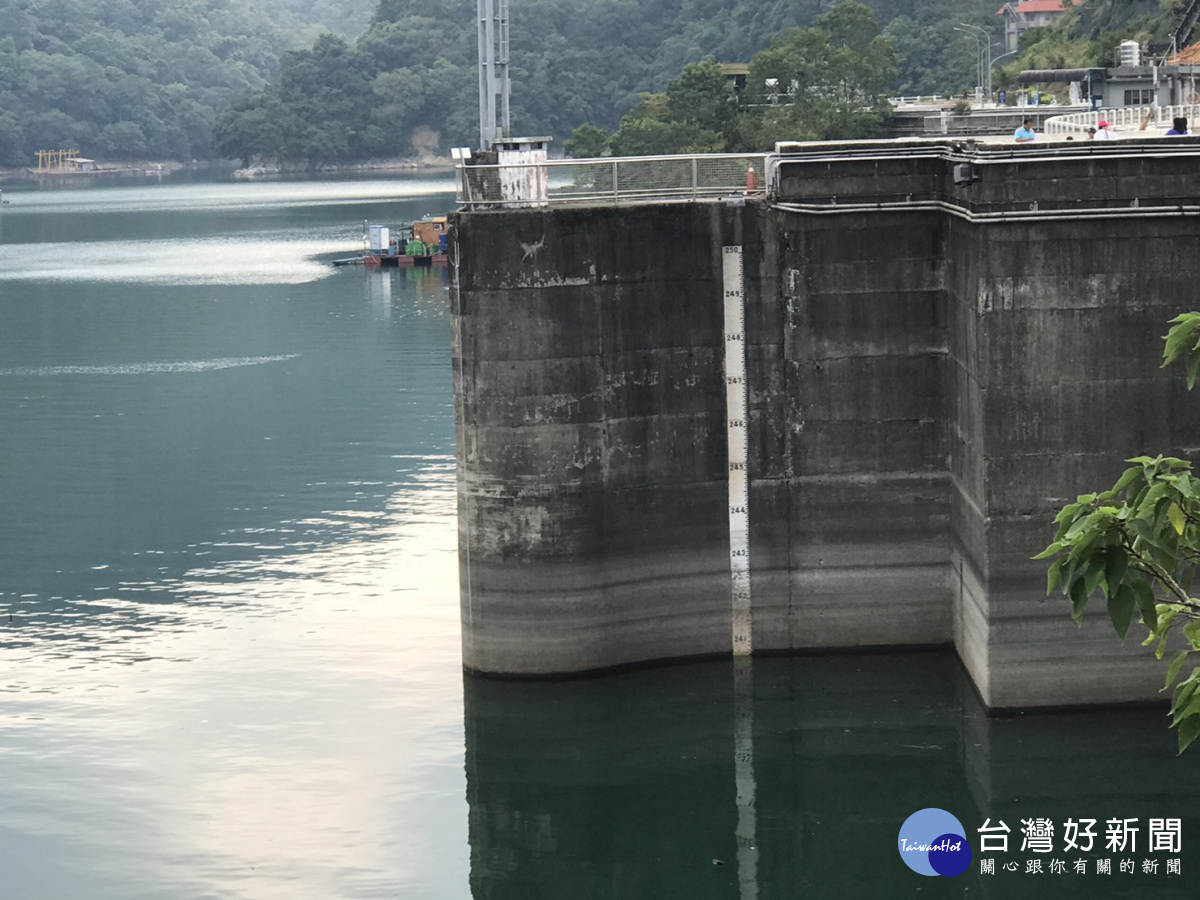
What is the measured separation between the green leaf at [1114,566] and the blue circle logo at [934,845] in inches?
613

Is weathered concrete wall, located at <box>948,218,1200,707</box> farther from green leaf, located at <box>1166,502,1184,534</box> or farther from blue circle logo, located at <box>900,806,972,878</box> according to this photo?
green leaf, located at <box>1166,502,1184,534</box>

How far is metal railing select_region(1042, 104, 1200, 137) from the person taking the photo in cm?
4256

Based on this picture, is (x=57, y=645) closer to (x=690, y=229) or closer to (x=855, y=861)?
(x=690, y=229)

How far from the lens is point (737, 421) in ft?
100

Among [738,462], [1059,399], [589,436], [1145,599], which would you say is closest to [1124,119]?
[738,462]

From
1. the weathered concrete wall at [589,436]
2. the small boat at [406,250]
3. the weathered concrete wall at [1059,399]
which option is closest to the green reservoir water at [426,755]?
the weathered concrete wall at [589,436]

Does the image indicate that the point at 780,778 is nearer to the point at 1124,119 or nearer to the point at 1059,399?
the point at 1059,399

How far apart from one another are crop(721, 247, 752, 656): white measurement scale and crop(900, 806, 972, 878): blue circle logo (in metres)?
5.27

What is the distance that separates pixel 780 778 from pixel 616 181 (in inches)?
388

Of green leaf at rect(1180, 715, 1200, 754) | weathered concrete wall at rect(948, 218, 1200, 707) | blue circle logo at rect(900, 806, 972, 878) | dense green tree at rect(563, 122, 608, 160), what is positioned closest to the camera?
green leaf at rect(1180, 715, 1200, 754)

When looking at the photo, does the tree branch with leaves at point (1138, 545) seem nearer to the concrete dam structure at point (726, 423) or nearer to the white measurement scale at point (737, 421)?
the concrete dam structure at point (726, 423)

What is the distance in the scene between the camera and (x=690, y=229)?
30.3 metres

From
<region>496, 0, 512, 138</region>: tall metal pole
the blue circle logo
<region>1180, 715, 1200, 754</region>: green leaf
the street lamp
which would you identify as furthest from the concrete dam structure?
the street lamp

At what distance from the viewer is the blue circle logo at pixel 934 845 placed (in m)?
25.9
